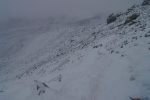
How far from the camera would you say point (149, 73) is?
796 cm

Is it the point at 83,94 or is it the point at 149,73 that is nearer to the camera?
the point at 149,73

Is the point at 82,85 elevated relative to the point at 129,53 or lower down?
lower down

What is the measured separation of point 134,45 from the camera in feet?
39.5

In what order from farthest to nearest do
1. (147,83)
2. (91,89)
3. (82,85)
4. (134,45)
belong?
(134,45) → (82,85) → (91,89) → (147,83)

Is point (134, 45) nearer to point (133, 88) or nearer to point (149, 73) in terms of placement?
point (149, 73)

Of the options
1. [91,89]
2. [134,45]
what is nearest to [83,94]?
[91,89]

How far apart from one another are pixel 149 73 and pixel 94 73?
3.76 metres

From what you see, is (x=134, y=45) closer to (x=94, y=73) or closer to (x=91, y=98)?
(x=94, y=73)

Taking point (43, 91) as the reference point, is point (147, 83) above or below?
above

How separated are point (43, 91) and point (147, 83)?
6.13m

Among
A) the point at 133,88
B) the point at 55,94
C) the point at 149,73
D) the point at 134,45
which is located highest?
the point at 134,45

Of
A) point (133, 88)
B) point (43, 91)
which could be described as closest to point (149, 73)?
point (133, 88)

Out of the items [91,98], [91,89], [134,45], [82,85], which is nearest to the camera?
[91,98]

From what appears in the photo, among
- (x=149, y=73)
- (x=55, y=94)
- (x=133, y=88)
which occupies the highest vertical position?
(x=149, y=73)
